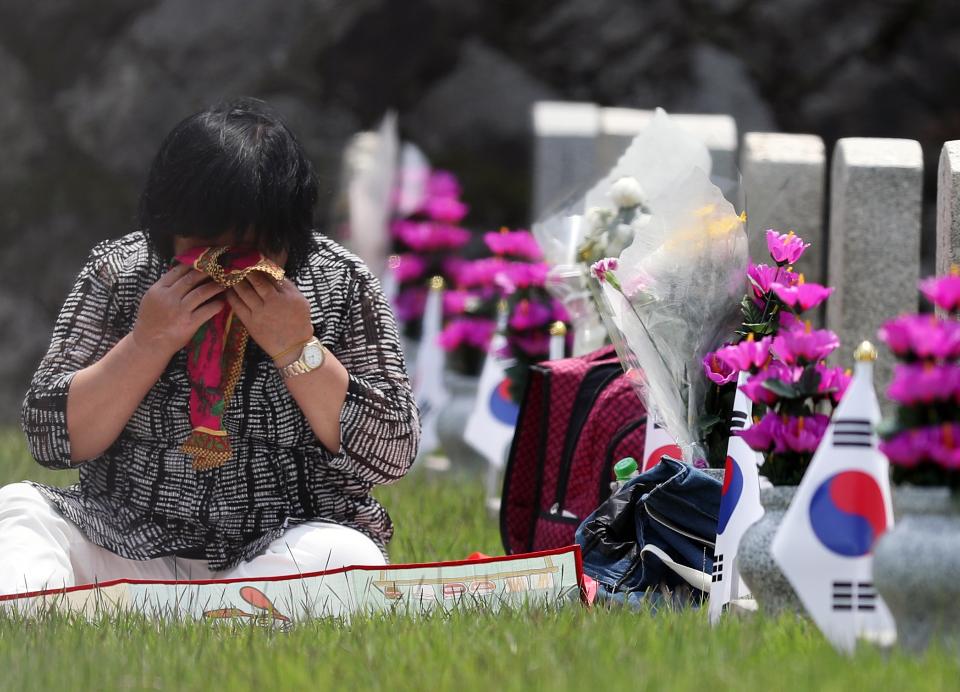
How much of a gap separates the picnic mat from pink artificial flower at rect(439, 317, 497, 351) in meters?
4.25

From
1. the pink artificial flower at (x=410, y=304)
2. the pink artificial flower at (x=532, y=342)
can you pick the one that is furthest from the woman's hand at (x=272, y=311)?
the pink artificial flower at (x=410, y=304)

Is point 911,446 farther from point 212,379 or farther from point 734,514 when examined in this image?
point 212,379

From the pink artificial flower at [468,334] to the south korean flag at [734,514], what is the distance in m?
4.42

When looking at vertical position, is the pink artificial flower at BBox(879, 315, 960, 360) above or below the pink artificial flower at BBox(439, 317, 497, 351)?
above

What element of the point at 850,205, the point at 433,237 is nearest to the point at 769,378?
the point at 850,205

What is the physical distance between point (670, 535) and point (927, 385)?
1116mm

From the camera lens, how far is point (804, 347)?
9.57ft

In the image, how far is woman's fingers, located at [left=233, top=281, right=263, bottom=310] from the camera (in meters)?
3.38

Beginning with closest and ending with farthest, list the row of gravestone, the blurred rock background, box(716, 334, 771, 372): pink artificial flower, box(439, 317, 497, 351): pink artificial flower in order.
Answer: box(716, 334, 771, 372): pink artificial flower
the row of gravestone
box(439, 317, 497, 351): pink artificial flower
the blurred rock background

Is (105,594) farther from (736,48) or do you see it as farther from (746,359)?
(736,48)

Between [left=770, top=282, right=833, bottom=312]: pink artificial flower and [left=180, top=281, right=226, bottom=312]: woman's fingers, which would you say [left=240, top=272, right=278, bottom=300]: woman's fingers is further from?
[left=770, top=282, right=833, bottom=312]: pink artificial flower

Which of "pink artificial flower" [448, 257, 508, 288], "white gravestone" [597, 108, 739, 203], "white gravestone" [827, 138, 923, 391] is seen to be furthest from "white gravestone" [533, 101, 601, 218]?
"white gravestone" [827, 138, 923, 391]

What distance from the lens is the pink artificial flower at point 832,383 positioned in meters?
2.93

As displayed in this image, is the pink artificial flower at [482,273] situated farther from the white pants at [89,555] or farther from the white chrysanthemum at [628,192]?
the white pants at [89,555]
